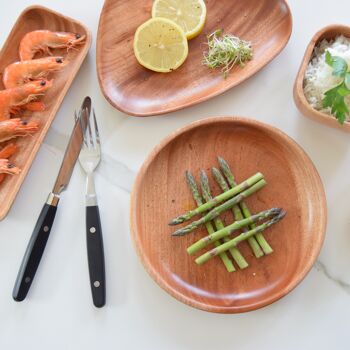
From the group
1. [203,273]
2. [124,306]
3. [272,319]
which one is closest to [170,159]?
[203,273]

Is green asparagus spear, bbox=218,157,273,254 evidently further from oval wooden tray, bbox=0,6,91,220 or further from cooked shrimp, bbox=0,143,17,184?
cooked shrimp, bbox=0,143,17,184

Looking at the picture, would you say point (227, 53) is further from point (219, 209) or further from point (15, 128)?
point (15, 128)

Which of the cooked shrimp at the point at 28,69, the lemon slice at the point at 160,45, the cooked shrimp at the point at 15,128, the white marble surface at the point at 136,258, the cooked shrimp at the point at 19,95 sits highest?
Answer: the lemon slice at the point at 160,45

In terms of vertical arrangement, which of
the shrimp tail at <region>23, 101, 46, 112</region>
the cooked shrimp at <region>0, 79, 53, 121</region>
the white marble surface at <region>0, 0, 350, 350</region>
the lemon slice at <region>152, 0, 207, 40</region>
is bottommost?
the white marble surface at <region>0, 0, 350, 350</region>

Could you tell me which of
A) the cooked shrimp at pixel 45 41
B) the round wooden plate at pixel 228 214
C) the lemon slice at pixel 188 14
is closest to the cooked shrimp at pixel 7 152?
the cooked shrimp at pixel 45 41

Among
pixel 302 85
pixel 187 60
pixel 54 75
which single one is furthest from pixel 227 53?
pixel 54 75

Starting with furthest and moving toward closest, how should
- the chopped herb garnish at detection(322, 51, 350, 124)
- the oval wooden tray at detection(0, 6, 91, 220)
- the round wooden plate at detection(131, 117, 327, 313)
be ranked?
the oval wooden tray at detection(0, 6, 91, 220) → the round wooden plate at detection(131, 117, 327, 313) → the chopped herb garnish at detection(322, 51, 350, 124)

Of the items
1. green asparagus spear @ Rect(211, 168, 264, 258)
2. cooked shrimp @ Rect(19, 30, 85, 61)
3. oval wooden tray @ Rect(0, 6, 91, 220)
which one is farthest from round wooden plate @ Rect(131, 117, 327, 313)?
cooked shrimp @ Rect(19, 30, 85, 61)

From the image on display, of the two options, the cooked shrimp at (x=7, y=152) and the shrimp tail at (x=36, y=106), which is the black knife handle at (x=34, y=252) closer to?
the cooked shrimp at (x=7, y=152)
